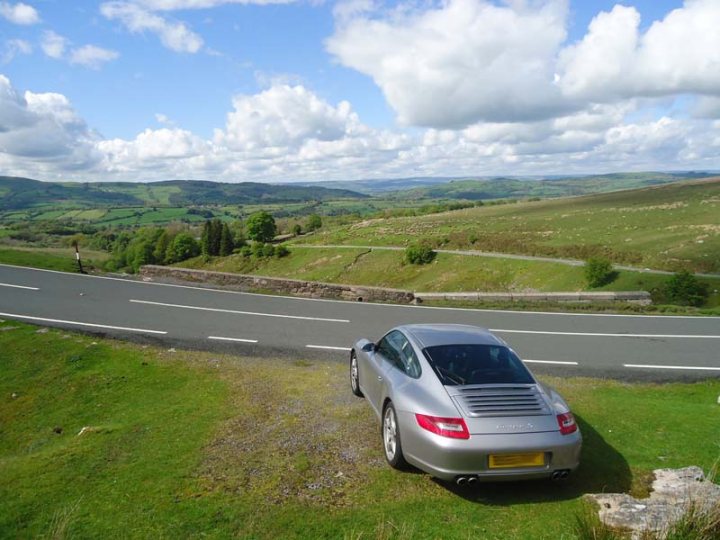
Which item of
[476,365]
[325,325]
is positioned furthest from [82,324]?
[476,365]

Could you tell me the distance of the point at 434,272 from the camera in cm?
4612

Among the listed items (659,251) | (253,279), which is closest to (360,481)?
(253,279)

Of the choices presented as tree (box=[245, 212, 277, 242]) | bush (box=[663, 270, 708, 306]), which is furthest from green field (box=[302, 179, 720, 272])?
tree (box=[245, 212, 277, 242])

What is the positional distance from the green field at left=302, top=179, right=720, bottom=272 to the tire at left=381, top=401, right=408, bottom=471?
33042mm

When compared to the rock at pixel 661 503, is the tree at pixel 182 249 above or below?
below

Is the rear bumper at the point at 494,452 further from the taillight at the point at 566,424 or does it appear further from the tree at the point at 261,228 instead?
the tree at the point at 261,228

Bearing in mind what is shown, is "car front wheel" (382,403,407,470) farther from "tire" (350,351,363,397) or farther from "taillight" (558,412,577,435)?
"tire" (350,351,363,397)

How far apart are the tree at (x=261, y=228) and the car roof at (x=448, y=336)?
80799 mm

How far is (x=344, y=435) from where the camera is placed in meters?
6.42

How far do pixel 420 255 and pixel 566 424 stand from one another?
45406 millimetres

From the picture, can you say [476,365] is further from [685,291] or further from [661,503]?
[685,291]

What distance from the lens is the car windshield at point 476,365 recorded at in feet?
18.0

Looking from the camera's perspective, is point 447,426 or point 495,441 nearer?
point 495,441

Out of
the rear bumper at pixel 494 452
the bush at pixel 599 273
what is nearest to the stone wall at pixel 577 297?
the rear bumper at pixel 494 452
